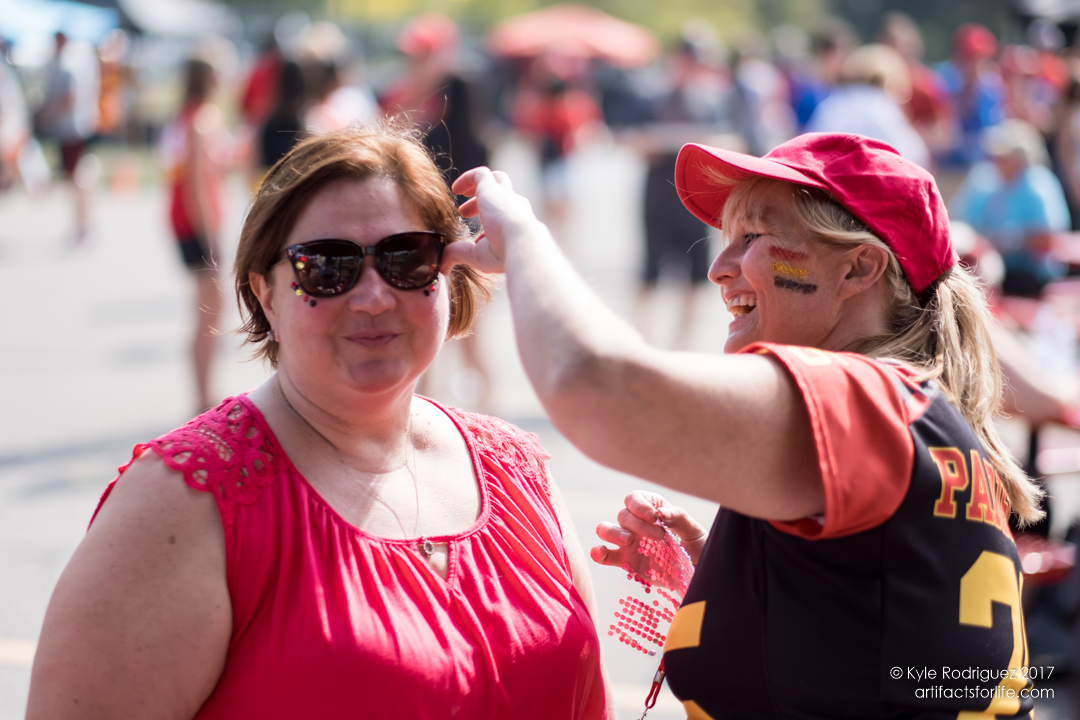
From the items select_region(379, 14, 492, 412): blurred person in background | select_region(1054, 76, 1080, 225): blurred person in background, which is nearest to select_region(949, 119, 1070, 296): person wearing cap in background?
select_region(1054, 76, 1080, 225): blurred person in background

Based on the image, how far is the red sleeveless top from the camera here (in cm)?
181

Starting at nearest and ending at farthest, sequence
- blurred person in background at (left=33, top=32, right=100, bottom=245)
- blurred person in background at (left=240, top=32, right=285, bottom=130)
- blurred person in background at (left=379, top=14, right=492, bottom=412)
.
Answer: blurred person in background at (left=379, top=14, right=492, bottom=412)
blurred person in background at (left=240, top=32, right=285, bottom=130)
blurred person in background at (left=33, top=32, right=100, bottom=245)

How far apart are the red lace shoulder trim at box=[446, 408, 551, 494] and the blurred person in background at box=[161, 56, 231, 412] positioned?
4.82 metres

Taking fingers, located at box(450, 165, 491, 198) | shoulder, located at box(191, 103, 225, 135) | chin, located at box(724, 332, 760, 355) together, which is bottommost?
chin, located at box(724, 332, 760, 355)

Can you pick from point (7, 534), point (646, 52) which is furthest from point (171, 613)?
point (646, 52)

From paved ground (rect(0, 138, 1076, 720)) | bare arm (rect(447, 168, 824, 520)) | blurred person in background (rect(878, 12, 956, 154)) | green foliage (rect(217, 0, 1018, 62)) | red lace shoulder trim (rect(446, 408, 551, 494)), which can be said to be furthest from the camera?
green foliage (rect(217, 0, 1018, 62))

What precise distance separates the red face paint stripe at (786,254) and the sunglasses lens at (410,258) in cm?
67

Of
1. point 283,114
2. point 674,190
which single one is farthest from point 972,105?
point 283,114

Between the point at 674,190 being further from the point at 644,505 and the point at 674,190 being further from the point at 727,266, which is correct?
the point at 727,266

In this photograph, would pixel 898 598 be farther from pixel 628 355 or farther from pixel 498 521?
pixel 498 521

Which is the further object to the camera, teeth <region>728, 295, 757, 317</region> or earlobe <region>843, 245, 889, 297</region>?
teeth <region>728, 295, 757, 317</region>

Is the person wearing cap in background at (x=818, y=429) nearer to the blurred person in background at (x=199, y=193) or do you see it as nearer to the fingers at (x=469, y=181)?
the fingers at (x=469, y=181)

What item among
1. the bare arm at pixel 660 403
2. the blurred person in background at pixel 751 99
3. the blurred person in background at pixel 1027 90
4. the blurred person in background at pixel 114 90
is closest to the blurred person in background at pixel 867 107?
the blurred person in background at pixel 751 99

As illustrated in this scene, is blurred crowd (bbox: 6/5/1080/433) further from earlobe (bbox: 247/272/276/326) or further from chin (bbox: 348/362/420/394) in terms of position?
chin (bbox: 348/362/420/394)
